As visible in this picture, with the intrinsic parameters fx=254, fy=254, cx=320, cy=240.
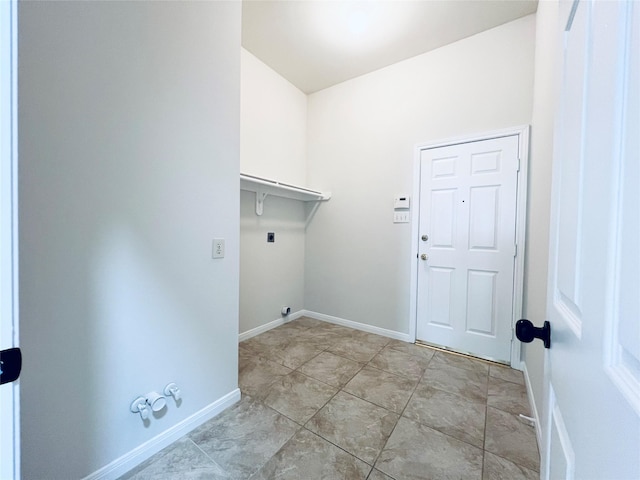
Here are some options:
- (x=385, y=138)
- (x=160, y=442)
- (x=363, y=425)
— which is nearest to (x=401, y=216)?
(x=385, y=138)

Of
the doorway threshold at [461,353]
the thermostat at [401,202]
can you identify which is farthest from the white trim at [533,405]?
the thermostat at [401,202]

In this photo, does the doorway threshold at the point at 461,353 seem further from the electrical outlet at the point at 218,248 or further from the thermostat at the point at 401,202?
the electrical outlet at the point at 218,248

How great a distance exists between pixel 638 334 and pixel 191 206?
1559 mm

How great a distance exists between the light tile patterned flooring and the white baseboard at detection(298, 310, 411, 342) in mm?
352

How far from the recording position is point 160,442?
1.30m

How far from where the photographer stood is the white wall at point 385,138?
2.17 m

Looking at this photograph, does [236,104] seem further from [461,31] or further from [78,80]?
[461,31]

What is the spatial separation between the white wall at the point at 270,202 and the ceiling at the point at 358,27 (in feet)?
1.10

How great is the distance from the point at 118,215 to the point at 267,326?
6.93 feet

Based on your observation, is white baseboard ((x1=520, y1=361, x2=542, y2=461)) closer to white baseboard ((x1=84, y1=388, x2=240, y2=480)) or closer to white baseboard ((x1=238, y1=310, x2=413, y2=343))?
white baseboard ((x1=238, y1=310, x2=413, y2=343))

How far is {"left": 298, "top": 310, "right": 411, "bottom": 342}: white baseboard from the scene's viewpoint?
2.69 metres

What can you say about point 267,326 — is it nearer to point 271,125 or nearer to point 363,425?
point 363,425

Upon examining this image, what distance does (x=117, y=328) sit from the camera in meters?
1.14

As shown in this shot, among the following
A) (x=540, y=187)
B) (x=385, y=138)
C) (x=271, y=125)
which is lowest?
(x=540, y=187)
